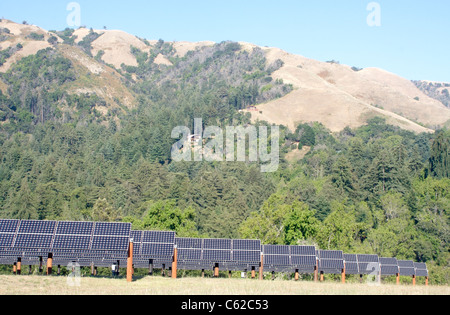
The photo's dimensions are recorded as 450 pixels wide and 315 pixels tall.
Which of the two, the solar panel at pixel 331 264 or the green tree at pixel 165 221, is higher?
the green tree at pixel 165 221

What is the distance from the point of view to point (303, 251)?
50.9 metres

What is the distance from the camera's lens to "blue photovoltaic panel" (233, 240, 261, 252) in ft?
162

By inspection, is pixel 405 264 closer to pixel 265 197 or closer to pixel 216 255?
pixel 216 255

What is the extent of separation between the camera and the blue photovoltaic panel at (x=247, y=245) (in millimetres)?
49344

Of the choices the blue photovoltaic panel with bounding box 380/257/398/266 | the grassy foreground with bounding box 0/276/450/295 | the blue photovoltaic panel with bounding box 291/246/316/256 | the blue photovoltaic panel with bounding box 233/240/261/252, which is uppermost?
the blue photovoltaic panel with bounding box 233/240/261/252

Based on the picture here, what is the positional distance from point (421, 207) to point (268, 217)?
40.7 metres

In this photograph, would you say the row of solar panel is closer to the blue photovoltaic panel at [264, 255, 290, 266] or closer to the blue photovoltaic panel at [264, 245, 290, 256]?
the blue photovoltaic panel at [264, 255, 290, 266]

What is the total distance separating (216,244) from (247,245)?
250 cm

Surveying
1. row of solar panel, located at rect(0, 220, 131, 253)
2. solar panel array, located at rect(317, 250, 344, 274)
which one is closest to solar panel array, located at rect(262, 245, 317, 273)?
solar panel array, located at rect(317, 250, 344, 274)

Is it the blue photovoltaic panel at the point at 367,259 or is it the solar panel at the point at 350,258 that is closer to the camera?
the solar panel at the point at 350,258

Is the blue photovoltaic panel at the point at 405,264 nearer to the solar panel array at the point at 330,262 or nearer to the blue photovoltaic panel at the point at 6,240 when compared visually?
the solar panel array at the point at 330,262

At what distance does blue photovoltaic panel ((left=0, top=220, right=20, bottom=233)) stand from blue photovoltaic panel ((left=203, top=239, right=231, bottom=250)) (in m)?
14.5

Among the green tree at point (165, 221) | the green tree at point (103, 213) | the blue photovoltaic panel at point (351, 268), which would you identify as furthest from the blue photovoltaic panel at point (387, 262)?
the green tree at point (103, 213)

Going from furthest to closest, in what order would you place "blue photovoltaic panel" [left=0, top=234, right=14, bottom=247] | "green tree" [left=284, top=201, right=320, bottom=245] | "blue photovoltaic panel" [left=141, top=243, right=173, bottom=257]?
"green tree" [left=284, top=201, right=320, bottom=245]
"blue photovoltaic panel" [left=141, top=243, right=173, bottom=257]
"blue photovoltaic panel" [left=0, top=234, right=14, bottom=247]
